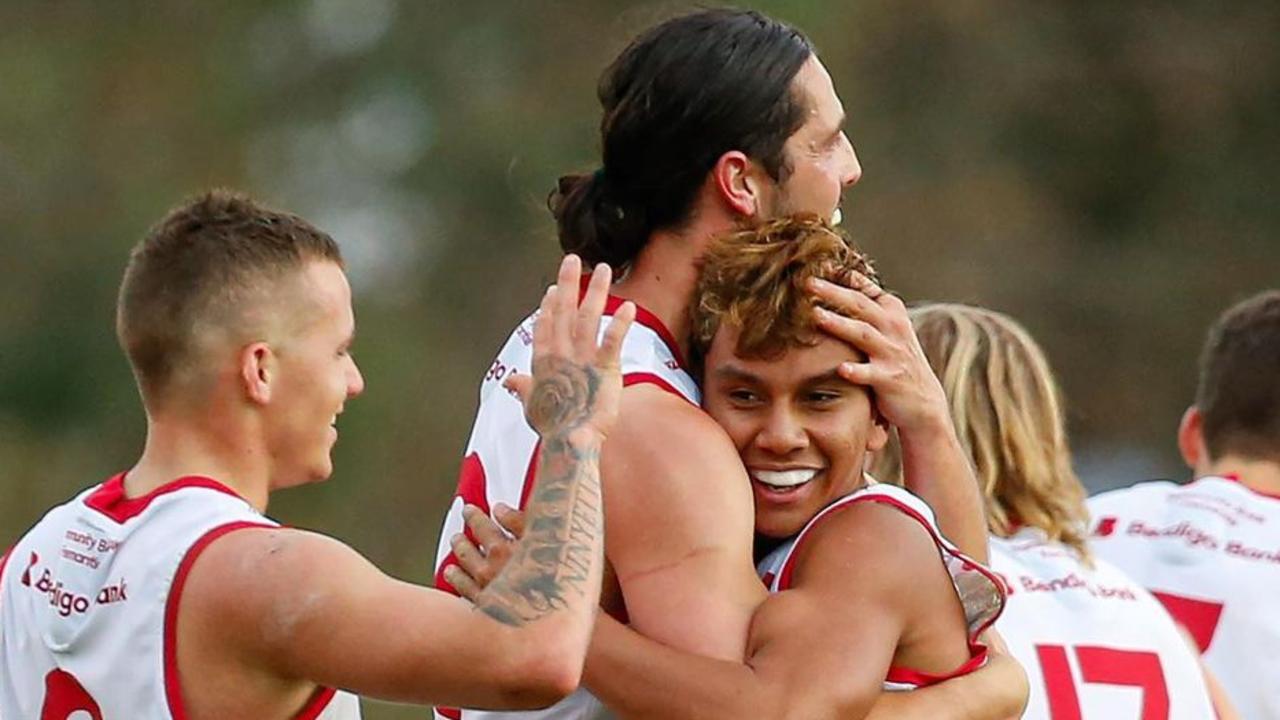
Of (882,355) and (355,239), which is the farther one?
(355,239)

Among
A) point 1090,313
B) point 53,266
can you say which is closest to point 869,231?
point 1090,313

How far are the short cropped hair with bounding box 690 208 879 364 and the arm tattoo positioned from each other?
303 millimetres

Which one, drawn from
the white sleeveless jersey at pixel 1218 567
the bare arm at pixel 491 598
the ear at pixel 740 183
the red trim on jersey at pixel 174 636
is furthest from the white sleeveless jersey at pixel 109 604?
the white sleeveless jersey at pixel 1218 567

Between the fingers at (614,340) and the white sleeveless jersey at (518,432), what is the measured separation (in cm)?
15

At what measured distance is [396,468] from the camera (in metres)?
20.4

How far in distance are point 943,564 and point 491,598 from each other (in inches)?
30.3

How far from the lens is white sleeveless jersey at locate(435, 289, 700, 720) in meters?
4.53

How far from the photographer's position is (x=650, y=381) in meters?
4.48

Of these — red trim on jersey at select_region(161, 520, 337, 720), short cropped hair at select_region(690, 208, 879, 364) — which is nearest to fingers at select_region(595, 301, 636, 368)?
short cropped hair at select_region(690, 208, 879, 364)

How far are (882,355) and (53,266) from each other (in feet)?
55.6

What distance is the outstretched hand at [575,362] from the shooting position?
4.30m

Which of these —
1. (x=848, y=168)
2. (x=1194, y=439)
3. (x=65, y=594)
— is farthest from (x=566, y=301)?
(x=1194, y=439)

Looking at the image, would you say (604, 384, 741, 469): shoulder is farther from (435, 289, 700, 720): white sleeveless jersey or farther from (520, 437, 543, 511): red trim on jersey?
(520, 437, 543, 511): red trim on jersey

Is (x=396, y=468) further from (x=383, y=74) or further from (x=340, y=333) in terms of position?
(x=340, y=333)
